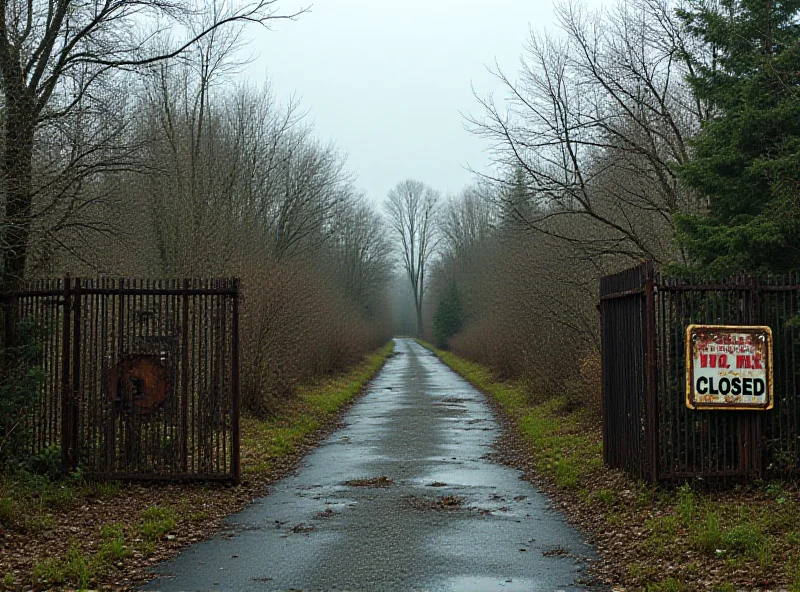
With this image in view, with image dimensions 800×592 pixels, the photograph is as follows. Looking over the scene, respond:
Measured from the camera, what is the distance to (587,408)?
17.6 m

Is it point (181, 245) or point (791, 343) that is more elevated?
point (181, 245)

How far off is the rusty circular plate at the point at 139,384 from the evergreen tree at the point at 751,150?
7141 millimetres

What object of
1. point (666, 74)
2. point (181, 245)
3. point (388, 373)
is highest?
point (666, 74)

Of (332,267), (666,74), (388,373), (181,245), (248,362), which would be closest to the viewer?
(666,74)

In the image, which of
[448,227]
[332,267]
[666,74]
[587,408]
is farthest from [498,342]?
[448,227]

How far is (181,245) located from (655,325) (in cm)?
1430

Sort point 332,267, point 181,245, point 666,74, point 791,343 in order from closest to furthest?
1. point 791,343
2. point 666,74
3. point 181,245
4. point 332,267

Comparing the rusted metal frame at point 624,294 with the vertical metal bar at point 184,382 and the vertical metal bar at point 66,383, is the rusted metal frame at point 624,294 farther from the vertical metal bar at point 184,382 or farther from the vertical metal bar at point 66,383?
the vertical metal bar at point 66,383

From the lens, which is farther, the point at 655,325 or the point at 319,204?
the point at 319,204

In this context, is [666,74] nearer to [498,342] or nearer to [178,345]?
[178,345]

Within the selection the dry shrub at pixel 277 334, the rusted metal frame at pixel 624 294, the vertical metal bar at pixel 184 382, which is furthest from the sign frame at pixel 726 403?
the dry shrub at pixel 277 334

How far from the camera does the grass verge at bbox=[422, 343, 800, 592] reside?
21.6 ft

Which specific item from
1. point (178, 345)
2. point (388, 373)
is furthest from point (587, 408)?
point (388, 373)

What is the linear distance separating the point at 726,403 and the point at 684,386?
0.47 m
